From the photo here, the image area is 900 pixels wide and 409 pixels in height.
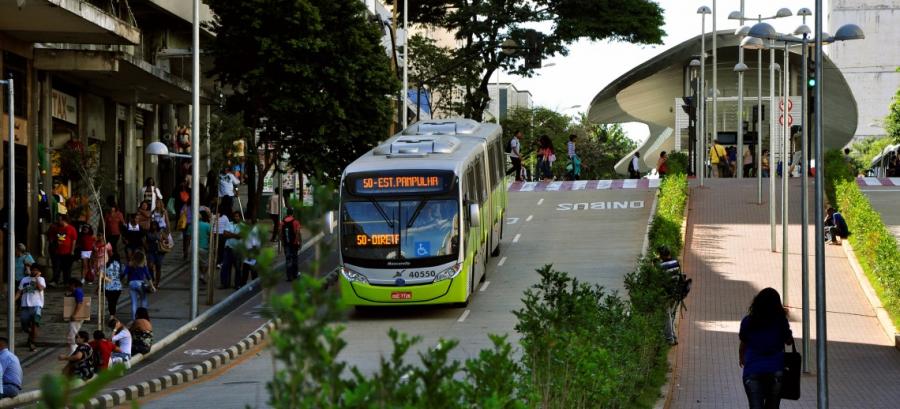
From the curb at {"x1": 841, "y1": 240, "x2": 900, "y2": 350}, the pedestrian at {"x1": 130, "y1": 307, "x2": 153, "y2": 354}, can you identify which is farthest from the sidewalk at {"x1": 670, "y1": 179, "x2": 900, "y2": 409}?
the pedestrian at {"x1": 130, "y1": 307, "x2": 153, "y2": 354}

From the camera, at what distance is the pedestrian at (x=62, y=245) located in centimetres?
2822

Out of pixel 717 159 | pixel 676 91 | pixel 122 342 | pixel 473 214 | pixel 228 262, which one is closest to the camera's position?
pixel 122 342

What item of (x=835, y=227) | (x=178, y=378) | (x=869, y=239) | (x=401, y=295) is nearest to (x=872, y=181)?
(x=835, y=227)

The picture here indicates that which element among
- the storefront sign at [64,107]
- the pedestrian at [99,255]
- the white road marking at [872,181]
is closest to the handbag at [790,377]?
the pedestrian at [99,255]

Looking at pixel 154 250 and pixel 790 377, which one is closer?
pixel 790 377

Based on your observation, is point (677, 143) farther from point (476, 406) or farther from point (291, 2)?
point (476, 406)

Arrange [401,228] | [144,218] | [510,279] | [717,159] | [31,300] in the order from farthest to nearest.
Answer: [717,159] → [510,279] → [144,218] → [401,228] → [31,300]

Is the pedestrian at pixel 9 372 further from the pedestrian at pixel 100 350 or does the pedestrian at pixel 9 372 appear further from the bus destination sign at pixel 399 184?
the bus destination sign at pixel 399 184

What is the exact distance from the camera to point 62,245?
2841 centimetres

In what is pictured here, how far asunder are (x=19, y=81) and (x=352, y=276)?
32.2 feet

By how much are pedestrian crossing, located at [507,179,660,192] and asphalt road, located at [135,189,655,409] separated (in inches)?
45.6

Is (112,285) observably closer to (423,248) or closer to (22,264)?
(22,264)

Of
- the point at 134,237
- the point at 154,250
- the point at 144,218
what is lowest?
the point at 154,250

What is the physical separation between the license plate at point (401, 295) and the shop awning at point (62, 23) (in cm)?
768
